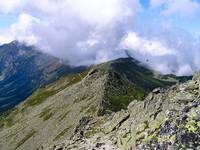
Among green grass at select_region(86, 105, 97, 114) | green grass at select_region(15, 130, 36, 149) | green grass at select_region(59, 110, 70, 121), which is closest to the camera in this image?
green grass at select_region(86, 105, 97, 114)

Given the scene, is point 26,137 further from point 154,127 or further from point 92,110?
point 154,127

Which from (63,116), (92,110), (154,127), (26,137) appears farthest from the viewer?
(26,137)

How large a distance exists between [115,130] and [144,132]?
43.1 feet

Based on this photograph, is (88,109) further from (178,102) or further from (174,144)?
(174,144)

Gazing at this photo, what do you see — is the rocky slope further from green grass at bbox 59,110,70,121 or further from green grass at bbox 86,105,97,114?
green grass at bbox 59,110,70,121

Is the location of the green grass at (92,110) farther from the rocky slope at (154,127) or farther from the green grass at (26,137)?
the rocky slope at (154,127)

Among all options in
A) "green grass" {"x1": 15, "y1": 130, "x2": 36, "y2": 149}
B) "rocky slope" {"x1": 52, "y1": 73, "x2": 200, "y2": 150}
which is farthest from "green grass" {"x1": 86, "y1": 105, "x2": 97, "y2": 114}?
"rocky slope" {"x1": 52, "y1": 73, "x2": 200, "y2": 150}

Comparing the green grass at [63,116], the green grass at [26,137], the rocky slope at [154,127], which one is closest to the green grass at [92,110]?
the green grass at [63,116]

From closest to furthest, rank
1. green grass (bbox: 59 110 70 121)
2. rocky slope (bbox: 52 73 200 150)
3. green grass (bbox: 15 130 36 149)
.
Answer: rocky slope (bbox: 52 73 200 150)
green grass (bbox: 59 110 70 121)
green grass (bbox: 15 130 36 149)

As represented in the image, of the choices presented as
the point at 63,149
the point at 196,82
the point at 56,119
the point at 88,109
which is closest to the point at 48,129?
the point at 56,119

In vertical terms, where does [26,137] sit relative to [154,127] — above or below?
below

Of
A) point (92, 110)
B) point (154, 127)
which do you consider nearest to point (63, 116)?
point (92, 110)

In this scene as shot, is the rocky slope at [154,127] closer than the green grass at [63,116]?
Yes

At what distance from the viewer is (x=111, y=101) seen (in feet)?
566
